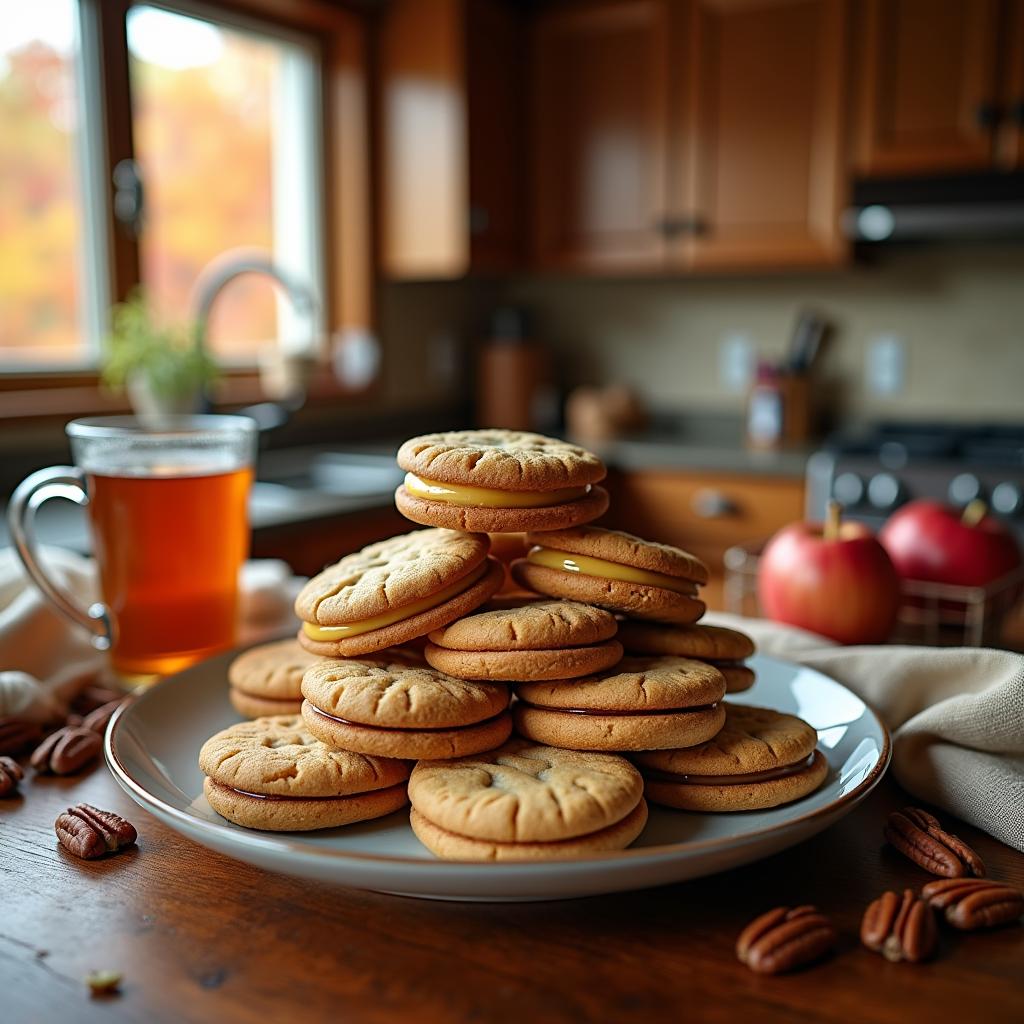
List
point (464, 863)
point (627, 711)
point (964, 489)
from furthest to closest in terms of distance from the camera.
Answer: point (964, 489), point (627, 711), point (464, 863)

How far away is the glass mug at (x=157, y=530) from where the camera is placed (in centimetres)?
103

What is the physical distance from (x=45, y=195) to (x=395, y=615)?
227 cm

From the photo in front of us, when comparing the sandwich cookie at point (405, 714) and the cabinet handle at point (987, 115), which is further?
the cabinet handle at point (987, 115)

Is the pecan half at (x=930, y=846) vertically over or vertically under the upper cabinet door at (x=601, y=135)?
under

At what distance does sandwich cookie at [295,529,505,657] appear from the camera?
0.75 meters

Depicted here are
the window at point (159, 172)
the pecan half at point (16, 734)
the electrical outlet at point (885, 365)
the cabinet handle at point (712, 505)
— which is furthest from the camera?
the electrical outlet at point (885, 365)

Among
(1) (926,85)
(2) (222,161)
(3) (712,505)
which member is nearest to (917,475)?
(3) (712,505)

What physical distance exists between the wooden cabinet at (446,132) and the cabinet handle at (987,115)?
145cm

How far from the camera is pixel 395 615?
75 centimetres

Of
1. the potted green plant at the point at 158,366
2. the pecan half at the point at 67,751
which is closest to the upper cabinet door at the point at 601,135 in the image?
the potted green plant at the point at 158,366

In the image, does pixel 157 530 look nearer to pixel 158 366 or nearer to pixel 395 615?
pixel 395 615

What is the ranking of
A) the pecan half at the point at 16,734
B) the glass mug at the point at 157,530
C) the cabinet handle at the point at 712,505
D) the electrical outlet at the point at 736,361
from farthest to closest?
1. the electrical outlet at the point at 736,361
2. the cabinet handle at the point at 712,505
3. the glass mug at the point at 157,530
4. the pecan half at the point at 16,734

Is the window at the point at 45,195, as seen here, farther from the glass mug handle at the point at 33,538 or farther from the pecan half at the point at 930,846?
the pecan half at the point at 930,846

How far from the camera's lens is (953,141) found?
9.52 ft
